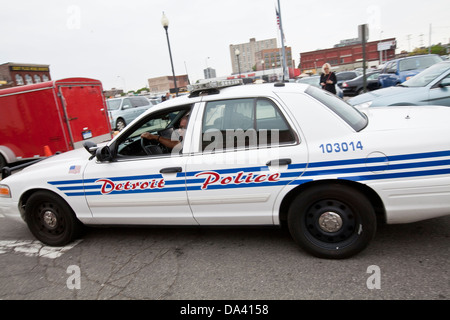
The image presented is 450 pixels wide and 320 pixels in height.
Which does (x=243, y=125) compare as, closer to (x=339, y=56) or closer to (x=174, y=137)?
(x=174, y=137)

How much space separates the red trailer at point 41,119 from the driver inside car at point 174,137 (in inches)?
218

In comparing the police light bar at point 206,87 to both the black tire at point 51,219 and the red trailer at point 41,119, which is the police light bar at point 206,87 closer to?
the black tire at point 51,219

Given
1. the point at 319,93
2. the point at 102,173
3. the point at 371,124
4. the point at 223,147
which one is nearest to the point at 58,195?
the point at 102,173

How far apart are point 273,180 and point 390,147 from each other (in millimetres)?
990

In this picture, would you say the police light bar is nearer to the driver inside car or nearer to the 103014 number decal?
the driver inside car

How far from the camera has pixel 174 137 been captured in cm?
361

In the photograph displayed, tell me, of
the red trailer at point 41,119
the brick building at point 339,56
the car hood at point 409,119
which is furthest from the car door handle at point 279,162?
the brick building at point 339,56

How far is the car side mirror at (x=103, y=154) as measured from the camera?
3.27 meters

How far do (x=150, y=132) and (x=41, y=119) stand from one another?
571 centimetres

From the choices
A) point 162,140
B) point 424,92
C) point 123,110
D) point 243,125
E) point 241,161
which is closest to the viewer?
point 241,161

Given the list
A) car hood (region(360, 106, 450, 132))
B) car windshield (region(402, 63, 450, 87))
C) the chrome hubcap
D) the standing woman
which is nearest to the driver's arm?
the chrome hubcap

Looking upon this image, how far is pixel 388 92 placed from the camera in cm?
674

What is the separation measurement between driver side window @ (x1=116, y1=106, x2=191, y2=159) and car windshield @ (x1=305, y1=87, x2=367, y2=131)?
1.31 meters

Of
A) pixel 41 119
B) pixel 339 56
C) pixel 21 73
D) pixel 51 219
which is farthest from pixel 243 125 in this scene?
pixel 339 56
